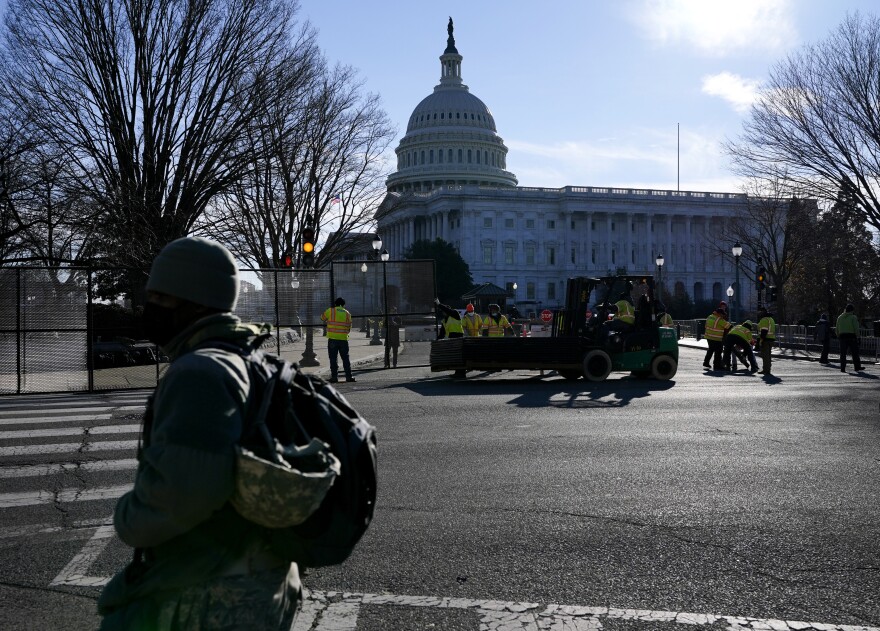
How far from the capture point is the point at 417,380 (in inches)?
773

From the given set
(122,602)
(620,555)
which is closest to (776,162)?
(620,555)

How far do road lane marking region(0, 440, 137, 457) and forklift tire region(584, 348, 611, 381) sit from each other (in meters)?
11.0

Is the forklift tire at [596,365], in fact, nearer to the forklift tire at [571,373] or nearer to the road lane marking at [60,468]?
the forklift tire at [571,373]

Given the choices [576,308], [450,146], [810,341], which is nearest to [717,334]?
[576,308]

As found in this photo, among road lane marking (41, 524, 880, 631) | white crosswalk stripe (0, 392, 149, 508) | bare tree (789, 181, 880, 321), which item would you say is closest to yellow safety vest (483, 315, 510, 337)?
white crosswalk stripe (0, 392, 149, 508)

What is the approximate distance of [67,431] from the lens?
11.2 m

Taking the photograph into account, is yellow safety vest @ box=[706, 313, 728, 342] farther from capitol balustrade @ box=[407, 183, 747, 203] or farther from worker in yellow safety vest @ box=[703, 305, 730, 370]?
capitol balustrade @ box=[407, 183, 747, 203]

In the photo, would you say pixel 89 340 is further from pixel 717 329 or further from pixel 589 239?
pixel 589 239

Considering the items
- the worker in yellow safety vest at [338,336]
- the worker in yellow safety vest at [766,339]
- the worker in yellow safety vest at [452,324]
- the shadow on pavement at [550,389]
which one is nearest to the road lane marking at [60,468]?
the shadow on pavement at [550,389]

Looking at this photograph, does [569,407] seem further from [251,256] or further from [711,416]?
[251,256]

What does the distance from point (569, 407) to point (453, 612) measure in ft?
31.0

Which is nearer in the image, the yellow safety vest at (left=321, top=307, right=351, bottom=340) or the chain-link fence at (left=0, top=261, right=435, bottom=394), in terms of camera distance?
the chain-link fence at (left=0, top=261, right=435, bottom=394)

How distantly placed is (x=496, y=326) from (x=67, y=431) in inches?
605

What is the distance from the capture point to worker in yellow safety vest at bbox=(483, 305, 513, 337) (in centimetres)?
2530
